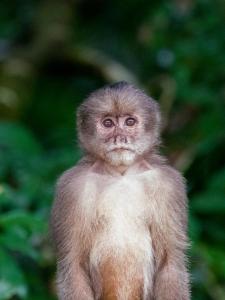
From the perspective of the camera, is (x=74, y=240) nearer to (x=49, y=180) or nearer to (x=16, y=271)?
(x=16, y=271)

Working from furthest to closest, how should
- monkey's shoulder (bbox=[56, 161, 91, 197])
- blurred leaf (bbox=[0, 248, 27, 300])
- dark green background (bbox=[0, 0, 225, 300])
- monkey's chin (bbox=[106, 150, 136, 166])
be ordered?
dark green background (bbox=[0, 0, 225, 300]) → blurred leaf (bbox=[0, 248, 27, 300]) → monkey's shoulder (bbox=[56, 161, 91, 197]) → monkey's chin (bbox=[106, 150, 136, 166])

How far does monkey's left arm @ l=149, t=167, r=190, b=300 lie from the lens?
5.44 metres

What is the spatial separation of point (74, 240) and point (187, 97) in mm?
3714

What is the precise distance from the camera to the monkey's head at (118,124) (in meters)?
5.40

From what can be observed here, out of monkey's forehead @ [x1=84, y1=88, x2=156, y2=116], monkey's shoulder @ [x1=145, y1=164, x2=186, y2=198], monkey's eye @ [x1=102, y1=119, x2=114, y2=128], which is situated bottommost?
monkey's shoulder @ [x1=145, y1=164, x2=186, y2=198]

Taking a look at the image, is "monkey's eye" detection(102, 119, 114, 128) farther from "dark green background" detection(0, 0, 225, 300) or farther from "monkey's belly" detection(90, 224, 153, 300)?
"dark green background" detection(0, 0, 225, 300)

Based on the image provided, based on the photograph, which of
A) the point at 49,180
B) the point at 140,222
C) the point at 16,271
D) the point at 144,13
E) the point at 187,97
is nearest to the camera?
the point at 140,222

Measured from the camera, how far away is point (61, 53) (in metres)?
12.1

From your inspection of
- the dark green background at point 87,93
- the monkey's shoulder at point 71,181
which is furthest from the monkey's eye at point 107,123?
the dark green background at point 87,93

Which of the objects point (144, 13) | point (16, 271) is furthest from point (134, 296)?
point (144, 13)

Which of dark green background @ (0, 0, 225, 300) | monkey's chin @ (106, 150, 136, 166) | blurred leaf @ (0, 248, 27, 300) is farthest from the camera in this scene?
dark green background @ (0, 0, 225, 300)

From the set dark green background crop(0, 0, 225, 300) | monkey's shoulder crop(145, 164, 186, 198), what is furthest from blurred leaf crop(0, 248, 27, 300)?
monkey's shoulder crop(145, 164, 186, 198)

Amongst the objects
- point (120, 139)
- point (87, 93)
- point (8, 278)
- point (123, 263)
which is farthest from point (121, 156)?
point (87, 93)

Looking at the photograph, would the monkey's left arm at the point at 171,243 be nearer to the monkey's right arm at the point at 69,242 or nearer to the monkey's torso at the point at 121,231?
the monkey's torso at the point at 121,231
